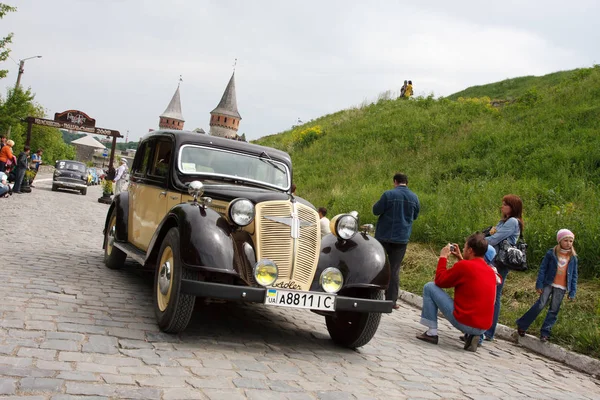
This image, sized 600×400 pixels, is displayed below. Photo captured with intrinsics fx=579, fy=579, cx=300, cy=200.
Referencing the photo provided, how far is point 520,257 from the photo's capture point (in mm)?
6938

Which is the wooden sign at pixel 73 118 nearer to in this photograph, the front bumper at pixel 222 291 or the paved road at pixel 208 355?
the paved road at pixel 208 355

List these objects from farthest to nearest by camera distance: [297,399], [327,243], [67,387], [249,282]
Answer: [327,243] < [249,282] < [297,399] < [67,387]

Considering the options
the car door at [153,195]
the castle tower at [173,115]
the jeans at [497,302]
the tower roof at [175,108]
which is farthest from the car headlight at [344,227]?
the tower roof at [175,108]

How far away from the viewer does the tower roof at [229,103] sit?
75938 millimetres

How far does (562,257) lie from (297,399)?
15.8 feet

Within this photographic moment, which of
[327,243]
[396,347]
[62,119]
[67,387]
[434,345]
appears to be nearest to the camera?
[67,387]

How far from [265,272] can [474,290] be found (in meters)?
2.61

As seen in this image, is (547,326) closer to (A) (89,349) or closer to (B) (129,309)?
(B) (129,309)

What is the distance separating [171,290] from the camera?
4.95 metres

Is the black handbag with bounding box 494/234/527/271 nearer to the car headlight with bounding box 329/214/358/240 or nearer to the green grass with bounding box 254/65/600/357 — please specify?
the green grass with bounding box 254/65/600/357

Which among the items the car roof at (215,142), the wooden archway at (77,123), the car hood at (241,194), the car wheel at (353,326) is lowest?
the car wheel at (353,326)

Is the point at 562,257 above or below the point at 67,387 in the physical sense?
above

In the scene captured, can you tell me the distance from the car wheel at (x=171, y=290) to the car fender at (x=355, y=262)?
1.13m

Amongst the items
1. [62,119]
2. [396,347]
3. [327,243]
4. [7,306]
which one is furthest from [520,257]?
[62,119]
